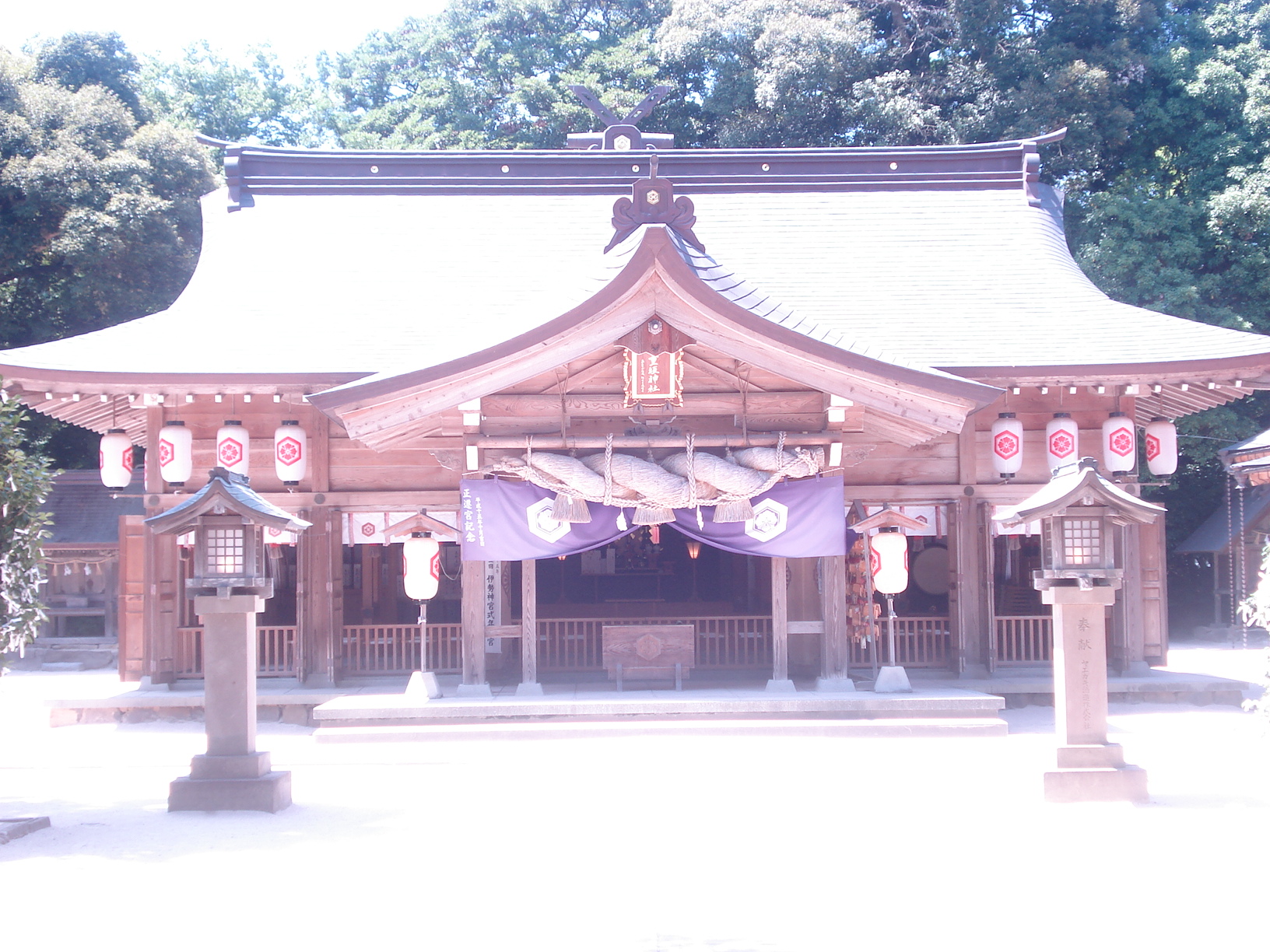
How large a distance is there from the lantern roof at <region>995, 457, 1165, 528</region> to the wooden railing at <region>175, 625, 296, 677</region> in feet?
29.2

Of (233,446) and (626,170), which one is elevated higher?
(626,170)

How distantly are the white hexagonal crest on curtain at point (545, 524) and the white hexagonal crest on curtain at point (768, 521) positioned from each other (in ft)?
6.39

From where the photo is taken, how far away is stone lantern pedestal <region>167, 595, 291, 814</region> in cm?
746

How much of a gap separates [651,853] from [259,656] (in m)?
8.10

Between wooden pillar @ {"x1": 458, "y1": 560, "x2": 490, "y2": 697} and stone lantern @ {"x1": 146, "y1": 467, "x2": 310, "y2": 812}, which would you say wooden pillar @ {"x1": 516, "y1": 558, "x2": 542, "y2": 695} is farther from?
stone lantern @ {"x1": 146, "y1": 467, "x2": 310, "y2": 812}

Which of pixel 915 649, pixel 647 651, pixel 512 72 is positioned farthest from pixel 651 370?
pixel 512 72

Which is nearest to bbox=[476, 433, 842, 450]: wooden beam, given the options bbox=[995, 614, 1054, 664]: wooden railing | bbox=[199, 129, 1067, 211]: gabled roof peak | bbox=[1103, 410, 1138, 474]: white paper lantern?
bbox=[1103, 410, 1138, 474]: white paper lantern

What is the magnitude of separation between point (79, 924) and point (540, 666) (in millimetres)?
8076

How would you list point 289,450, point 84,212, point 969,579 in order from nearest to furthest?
point 289,450 → point 969,579 → point 84,212

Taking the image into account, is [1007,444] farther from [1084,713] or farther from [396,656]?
[396,656]

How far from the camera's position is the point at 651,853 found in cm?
643

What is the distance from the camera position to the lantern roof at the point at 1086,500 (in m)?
7.65

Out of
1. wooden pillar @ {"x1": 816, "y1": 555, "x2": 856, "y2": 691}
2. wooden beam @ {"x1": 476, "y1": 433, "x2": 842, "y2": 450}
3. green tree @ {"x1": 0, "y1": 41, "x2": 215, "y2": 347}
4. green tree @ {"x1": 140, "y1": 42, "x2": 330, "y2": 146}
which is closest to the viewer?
wooden beam @ {"x1": 476, "y1": 433, "x2": 842, "y2": 450}

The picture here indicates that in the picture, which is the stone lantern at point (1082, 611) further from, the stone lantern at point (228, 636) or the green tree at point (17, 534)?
the green tree at point (17, 534)
